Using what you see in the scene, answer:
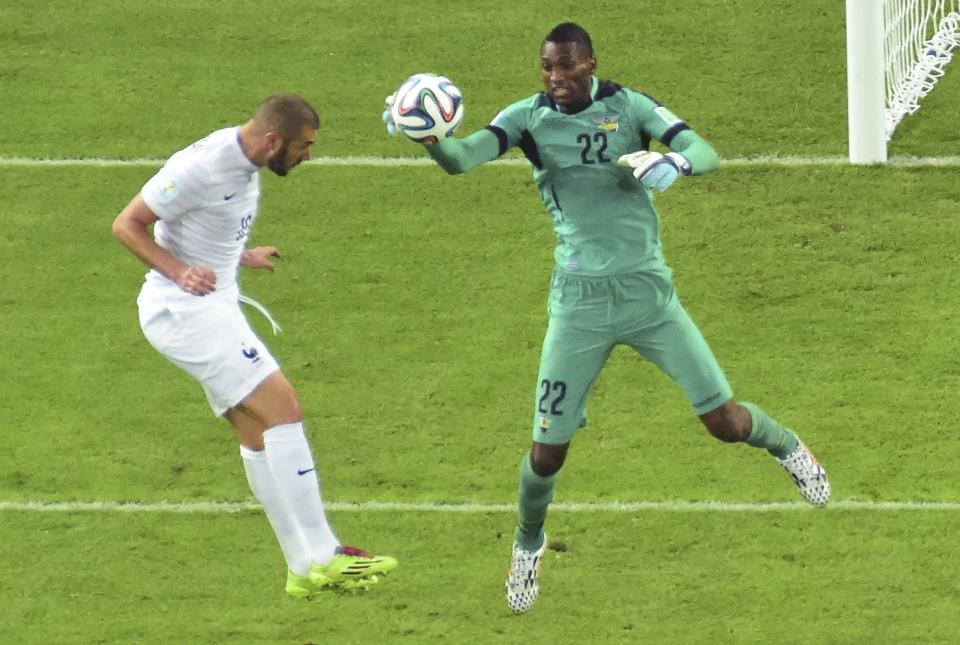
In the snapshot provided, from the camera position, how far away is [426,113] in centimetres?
870

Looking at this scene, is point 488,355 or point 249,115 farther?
point 249,115

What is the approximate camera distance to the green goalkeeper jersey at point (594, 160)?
8.98 m

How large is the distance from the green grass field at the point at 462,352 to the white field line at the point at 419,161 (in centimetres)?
6

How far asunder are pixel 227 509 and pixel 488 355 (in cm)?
220

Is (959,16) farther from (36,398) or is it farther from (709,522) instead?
(36,398)

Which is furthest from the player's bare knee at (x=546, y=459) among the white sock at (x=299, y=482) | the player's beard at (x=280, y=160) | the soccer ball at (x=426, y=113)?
the player's beard at (x=280, y=160)

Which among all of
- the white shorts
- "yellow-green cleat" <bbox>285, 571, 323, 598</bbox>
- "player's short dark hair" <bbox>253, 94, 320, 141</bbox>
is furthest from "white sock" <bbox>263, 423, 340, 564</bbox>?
"player's short dark hair" <bbox>253, 94, 320, 141</bbox>

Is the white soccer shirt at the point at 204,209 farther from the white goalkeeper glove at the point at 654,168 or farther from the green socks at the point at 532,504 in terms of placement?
the white goalkeeper glove at the point at 654,168

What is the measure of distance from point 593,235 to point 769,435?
1366 millimetres

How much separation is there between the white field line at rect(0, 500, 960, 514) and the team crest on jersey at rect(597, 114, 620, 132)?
2.77 meters

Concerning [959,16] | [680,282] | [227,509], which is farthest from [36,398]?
[959,16]

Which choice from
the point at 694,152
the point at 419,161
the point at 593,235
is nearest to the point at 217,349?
the point at 593,235

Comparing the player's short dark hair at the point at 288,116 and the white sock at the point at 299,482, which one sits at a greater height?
the player's short dark hair at the point at 288,116

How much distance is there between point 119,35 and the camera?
51.5ft
